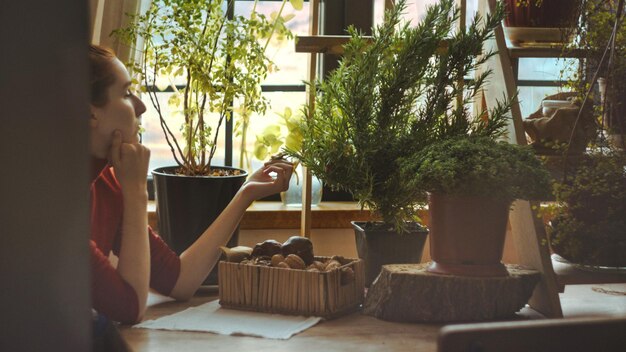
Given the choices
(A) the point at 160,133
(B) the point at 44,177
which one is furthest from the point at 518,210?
(B) the point at 44,177

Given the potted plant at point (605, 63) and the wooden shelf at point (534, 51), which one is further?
the wooden shelf at point (534, 51)

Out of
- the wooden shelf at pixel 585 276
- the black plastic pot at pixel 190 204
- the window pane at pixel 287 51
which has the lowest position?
the wooden shelf at pixel 585 276

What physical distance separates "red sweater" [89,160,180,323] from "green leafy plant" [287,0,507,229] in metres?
0.33

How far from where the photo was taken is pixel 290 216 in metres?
2.22

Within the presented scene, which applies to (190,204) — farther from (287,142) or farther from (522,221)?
(522,221)

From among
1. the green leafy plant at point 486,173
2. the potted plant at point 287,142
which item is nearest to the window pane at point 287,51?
the potted plant at point 287,142

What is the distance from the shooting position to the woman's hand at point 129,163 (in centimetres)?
138

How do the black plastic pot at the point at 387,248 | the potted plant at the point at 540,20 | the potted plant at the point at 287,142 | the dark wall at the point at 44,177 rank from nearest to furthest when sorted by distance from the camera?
the dark wall at the point at 44,177
the black plastic pot at the point at 387,248
the potted plant at the point at 540,20
the potted plant at the point at 287,142

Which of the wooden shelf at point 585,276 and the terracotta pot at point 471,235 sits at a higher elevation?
the terracotta pot at point 471,235

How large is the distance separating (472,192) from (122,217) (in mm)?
626

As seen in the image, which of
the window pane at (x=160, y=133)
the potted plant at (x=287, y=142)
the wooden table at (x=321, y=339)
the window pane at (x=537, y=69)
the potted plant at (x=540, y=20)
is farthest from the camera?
the window pane at (x=537, y=69)

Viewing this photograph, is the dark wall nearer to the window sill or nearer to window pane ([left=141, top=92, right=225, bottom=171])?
the window sill

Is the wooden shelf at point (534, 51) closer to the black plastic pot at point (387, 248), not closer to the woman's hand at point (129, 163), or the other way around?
the black plastic pot at point (387, 248)

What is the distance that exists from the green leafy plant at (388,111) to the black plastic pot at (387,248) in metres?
0.03
